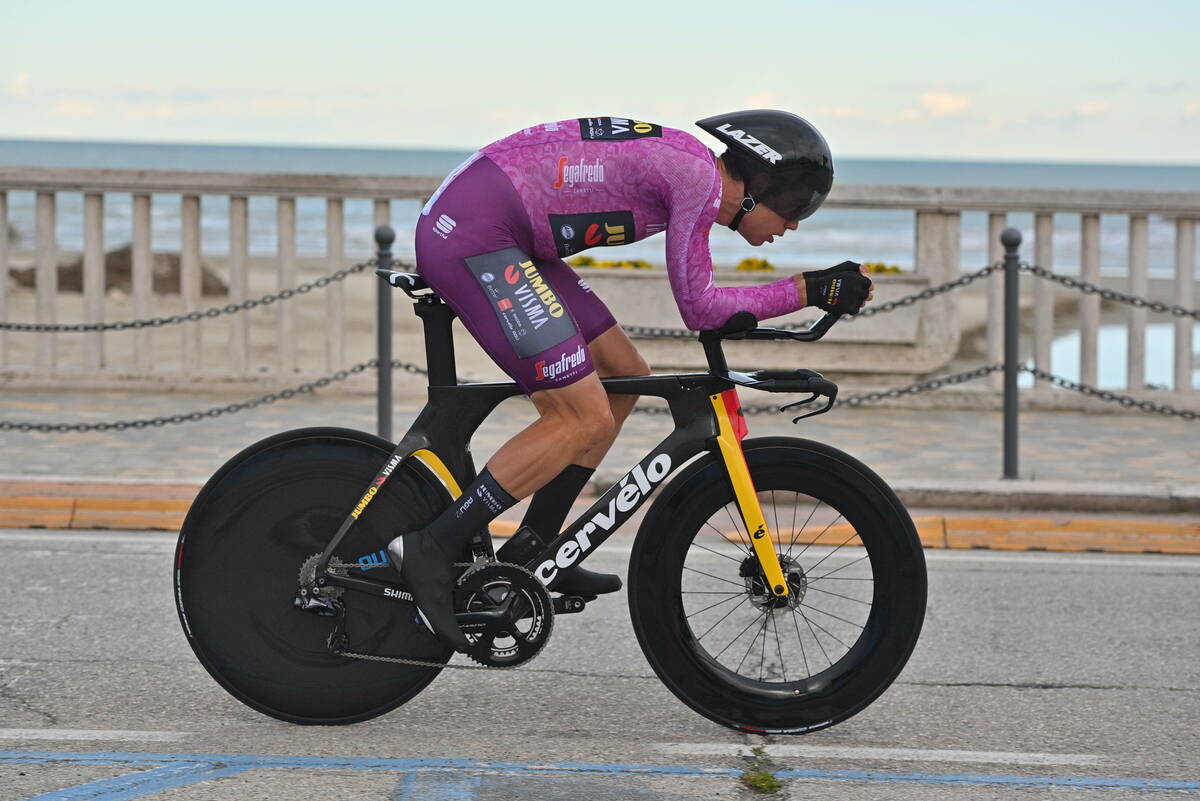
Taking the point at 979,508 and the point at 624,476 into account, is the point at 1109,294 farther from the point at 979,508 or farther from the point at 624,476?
the point at 624,476

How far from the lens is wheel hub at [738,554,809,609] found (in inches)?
173

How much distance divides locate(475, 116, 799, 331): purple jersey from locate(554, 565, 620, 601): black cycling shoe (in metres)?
0.78

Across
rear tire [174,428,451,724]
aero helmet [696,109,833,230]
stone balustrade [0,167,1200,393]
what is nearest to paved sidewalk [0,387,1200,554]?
stone balustrade [0,167,1200,393]

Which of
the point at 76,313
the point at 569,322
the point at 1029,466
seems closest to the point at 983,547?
the point at 1029,466

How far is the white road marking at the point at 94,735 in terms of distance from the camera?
14.6 feet

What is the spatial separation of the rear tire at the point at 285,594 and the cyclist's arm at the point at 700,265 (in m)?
0.98

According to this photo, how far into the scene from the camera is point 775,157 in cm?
421

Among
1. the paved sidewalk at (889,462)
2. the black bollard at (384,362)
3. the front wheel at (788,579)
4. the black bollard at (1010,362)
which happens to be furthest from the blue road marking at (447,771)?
the black bollard at (384,362)

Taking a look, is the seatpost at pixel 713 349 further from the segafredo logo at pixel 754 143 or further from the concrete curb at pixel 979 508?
the concrete curb at pixel 979 508

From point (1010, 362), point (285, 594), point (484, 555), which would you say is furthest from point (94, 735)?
point (1010, 362)

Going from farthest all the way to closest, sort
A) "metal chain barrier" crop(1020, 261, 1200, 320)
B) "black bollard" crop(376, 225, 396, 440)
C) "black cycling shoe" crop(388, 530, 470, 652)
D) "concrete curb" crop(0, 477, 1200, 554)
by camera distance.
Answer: "metal chain barrier" crop(1020, 261, 1200, 320) → "black bollard" crop(376, 225, 396, 440) → "concrete curb" crop(0, 477, 1200, 554) → "black cycling shoe" crop(388, 530, 470, 652)

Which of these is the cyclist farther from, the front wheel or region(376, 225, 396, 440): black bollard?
region(376, 225, 396, 440): black bollard

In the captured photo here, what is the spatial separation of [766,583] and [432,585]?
918 mm

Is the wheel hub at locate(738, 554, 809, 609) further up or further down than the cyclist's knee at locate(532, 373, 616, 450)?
further down
